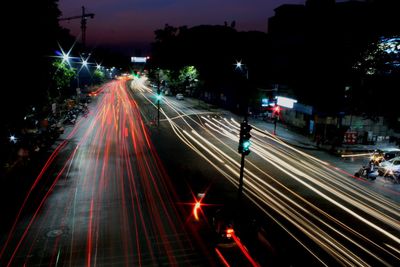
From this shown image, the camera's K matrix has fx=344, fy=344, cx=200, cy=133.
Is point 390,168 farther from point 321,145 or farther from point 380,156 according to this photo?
point 321,145

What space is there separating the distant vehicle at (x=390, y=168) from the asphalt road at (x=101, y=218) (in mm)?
15229

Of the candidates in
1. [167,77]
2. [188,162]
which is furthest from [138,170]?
[167,77]

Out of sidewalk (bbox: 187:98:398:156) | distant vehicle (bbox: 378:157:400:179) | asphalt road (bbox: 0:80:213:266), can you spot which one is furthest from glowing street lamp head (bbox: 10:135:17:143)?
distant vehicle (bbox: 378:157:400:179)

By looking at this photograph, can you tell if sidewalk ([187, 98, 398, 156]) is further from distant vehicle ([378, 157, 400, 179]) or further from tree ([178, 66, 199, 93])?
tree ([178, 66, 199, 93])

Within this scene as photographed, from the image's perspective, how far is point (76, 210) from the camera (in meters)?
16.8

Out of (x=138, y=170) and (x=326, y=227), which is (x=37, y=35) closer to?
(x=138, y=170)

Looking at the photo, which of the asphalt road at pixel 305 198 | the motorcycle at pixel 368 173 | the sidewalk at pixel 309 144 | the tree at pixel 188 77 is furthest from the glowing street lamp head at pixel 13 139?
the tree at pixel 188 77

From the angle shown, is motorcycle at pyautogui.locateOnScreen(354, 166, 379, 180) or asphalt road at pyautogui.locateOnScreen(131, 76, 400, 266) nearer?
asphalt road at pyautogui.locateOnScreen(131, 76, 400, 266)

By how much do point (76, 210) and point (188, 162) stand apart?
35.6ft

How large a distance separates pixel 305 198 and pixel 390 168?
350 inches

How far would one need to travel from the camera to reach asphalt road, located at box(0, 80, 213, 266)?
12.8m

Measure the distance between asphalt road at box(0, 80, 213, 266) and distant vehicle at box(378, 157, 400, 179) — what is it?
15229 mm

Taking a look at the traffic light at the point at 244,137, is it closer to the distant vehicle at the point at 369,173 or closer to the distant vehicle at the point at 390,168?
the distant vehicle at the point at 369,173

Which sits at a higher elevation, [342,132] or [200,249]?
[342,132]
